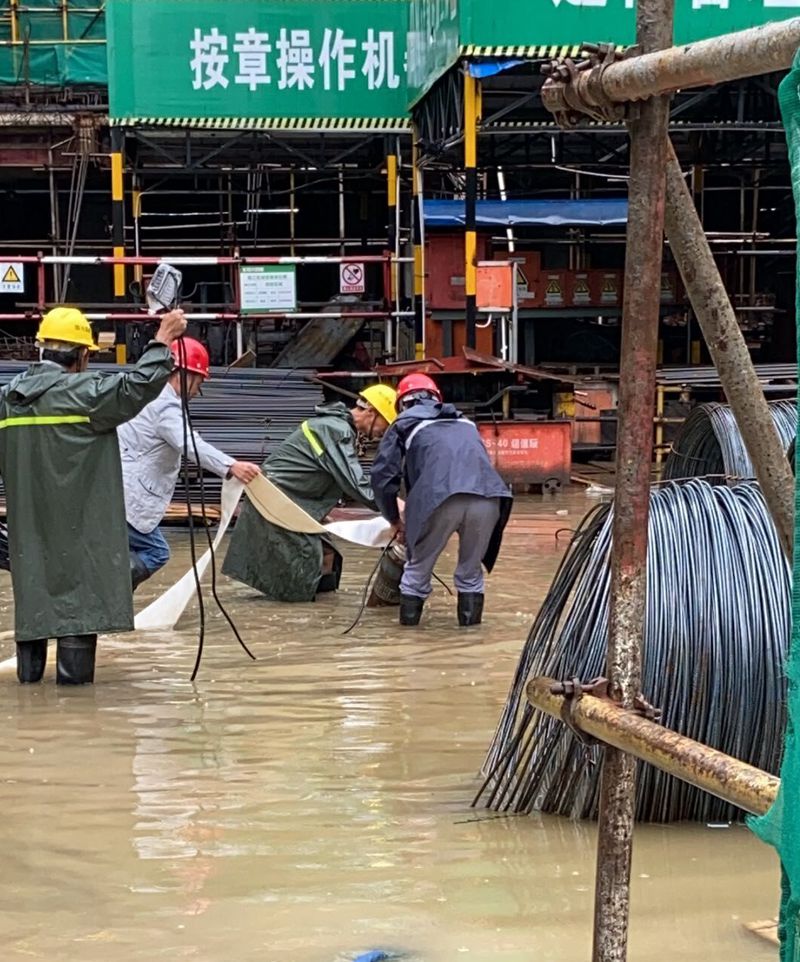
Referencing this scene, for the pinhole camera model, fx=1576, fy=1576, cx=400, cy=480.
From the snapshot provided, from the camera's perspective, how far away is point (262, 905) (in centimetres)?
464

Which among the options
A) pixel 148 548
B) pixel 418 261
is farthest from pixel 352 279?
pixel 148 548

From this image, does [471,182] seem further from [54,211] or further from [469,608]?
[54,211]

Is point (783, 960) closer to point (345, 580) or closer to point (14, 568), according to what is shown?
point (14, 568)

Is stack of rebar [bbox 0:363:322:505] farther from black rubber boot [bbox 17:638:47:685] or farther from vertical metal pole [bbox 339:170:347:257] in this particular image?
vertical metal pole [bbox 339:170:347:257]

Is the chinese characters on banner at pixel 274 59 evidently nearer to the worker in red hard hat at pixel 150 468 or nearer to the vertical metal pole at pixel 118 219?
the vertical metal pole at pixel 118 219

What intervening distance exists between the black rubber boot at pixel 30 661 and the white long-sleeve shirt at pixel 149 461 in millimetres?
1137

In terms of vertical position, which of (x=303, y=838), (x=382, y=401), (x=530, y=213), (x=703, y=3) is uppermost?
(x=703, y=3)

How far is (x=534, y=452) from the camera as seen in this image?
15.0 meters

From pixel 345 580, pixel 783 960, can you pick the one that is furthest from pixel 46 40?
pixel 783 960

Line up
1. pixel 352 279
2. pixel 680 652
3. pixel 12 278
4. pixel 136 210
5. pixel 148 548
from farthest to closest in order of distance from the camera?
1. pixel 136 210
2. pixel 352 279
3. pixel 12 278
4. pixel 148 548
5. pixel 680 652

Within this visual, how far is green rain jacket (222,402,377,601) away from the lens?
32.4 feet

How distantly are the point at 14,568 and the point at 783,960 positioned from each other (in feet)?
17.9

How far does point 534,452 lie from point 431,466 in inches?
244

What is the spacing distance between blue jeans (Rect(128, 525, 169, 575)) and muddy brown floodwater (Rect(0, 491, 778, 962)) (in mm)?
729
